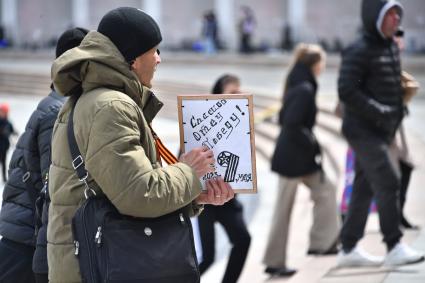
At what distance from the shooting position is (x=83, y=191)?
3467 millimetres

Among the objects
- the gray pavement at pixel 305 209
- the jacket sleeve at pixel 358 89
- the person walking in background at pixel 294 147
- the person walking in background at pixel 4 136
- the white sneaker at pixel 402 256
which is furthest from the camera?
the person walking in background at pixel 4 136

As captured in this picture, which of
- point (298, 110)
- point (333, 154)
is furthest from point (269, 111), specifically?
point (298, 110)

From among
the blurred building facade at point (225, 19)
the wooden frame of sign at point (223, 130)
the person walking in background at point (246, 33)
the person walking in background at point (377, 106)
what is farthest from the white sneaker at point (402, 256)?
the person walking in background at point (246, 33)

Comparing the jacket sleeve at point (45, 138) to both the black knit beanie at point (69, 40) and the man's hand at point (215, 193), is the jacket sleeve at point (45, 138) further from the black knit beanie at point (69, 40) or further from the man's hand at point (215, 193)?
the man's hand at point (215, 193)

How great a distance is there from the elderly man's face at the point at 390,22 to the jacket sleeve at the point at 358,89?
21 cm

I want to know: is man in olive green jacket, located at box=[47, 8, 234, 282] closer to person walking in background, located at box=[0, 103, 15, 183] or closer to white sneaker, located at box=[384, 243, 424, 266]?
white sneaker, located at box=[384, 243, 424, 266]

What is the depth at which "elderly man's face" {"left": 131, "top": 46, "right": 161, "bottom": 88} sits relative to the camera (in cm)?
359

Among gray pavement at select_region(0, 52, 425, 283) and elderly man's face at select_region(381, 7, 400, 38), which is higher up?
elderly man's face at select_region(381, 7, 400, 38)

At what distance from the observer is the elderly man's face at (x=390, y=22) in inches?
269

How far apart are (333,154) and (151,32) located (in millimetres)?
10559

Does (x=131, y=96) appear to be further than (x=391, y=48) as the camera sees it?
No

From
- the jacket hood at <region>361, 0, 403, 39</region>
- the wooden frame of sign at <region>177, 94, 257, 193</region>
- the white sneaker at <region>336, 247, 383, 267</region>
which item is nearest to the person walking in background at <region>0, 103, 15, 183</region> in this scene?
the white sneaker at <region>336, 247, 383, 267</region>

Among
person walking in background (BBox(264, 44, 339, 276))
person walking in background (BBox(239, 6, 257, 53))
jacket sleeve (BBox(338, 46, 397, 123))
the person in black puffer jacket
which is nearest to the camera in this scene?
the person in black puffer jacket

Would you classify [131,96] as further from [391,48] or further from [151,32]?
[391,48]
